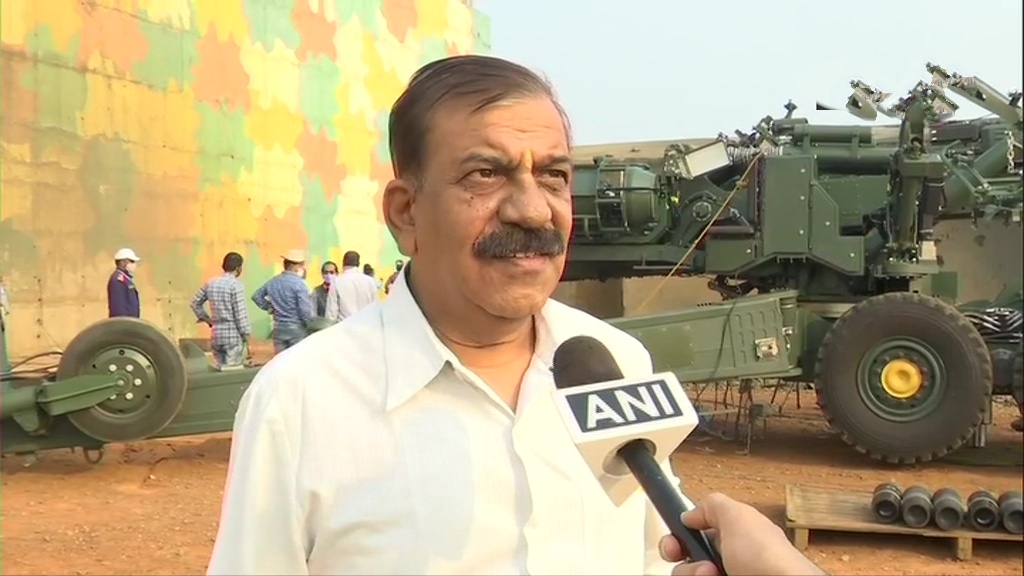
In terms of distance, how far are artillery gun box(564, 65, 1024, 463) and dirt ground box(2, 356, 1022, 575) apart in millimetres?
496

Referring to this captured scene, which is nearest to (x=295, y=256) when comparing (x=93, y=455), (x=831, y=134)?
(x=93, y=455)

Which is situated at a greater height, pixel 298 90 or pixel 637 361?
pixel 298 90

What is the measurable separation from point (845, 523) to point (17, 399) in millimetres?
4799

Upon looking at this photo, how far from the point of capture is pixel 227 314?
25.7 ft

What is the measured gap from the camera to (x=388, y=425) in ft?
4.01

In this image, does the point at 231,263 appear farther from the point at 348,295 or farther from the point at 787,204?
the point at 787,204

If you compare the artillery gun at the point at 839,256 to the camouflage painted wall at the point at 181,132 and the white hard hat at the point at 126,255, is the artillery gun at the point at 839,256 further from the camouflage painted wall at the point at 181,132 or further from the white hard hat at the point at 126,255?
the white hard hat at the point at 126,255

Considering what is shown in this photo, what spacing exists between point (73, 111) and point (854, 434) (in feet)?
16.8

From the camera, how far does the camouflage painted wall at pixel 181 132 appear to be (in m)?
3.71

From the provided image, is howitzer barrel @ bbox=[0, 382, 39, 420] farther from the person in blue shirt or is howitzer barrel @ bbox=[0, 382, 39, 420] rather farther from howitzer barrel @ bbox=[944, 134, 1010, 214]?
howitzer barrel @ bbox=[944, 134, 1010, 214]

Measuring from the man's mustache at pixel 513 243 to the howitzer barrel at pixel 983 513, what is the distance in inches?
164

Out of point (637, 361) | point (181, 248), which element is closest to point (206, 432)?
point (181, 248)

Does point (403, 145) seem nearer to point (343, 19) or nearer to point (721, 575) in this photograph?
point (721, 575)

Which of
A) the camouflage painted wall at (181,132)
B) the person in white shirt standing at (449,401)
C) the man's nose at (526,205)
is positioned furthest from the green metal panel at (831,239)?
the man's nose at (526,205)
